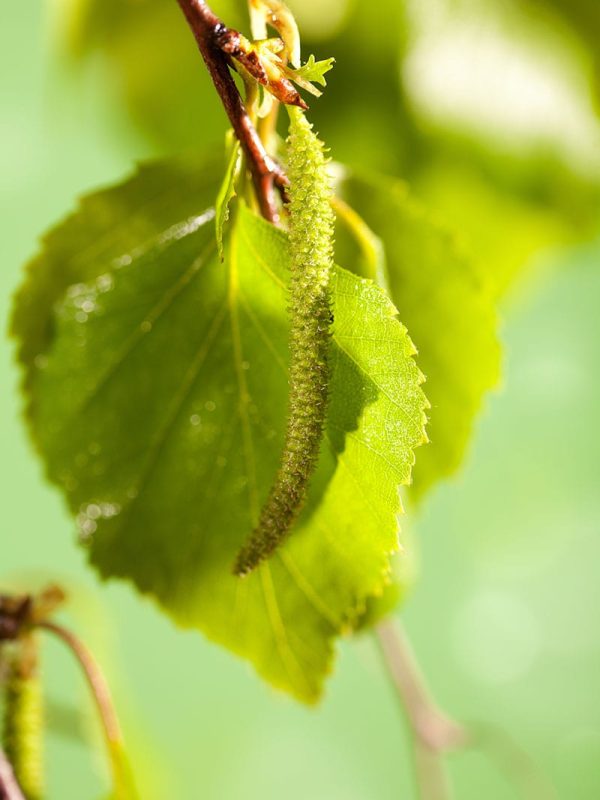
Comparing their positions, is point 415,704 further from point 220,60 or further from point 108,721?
point 220,60

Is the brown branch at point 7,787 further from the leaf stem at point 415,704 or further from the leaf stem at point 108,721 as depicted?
the leaf stem at point 415,704

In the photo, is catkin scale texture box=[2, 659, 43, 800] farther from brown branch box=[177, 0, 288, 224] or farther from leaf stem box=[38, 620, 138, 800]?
brown branch box=[177, 0, 288, 224]

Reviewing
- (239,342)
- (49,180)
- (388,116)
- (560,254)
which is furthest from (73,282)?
(49,180)

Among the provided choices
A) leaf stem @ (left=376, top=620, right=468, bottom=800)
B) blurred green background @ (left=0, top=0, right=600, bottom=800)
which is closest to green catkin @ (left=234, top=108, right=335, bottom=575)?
leaf stem @ (left=376, top=620, right=468, bottom=800)

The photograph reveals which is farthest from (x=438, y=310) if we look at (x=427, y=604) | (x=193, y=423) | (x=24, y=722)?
(x=427, y=604)

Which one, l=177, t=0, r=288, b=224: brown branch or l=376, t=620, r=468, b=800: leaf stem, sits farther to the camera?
l=376, t=620, r=468, b=800: leaf stem

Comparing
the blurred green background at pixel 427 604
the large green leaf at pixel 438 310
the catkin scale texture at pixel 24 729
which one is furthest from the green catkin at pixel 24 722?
the blurred green background at pixel 427 604
